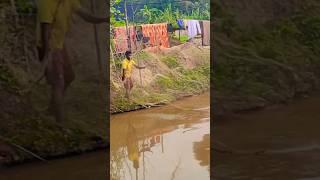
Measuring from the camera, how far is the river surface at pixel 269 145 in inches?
151

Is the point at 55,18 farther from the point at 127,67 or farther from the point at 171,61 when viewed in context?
the point at 171,61

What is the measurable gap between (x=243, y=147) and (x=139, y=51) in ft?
22.5

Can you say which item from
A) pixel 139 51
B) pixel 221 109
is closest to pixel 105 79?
pixel 221 109

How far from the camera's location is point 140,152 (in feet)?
22.7

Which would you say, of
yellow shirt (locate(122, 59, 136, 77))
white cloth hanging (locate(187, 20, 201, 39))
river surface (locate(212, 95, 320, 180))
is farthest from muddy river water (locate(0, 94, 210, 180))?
white cloth hanging (locate(187, 20, 201, 39))

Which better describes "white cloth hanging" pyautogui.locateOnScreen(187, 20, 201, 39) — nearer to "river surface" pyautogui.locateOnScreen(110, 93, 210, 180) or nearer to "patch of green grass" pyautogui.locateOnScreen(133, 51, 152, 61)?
"patch of green grass" pyautogui.locateOnScreen(133, 51, 152, 61)

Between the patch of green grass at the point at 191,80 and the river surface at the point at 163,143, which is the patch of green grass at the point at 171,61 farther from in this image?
the river surface at the point at 163,143

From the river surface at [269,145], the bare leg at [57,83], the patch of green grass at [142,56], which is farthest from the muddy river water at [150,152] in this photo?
the patch of green grass at [142,56]

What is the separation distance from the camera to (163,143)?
24.9 ft

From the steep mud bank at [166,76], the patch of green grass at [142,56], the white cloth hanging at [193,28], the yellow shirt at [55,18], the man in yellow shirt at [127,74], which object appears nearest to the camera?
the yellow shirt at [55,18]

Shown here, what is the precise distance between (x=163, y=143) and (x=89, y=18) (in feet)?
13.9

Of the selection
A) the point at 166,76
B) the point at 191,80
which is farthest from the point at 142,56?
the point at 191,80

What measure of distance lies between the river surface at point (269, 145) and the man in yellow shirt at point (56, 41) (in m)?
1.21

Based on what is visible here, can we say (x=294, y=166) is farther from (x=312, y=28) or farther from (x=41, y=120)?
(x=41, y=120)
